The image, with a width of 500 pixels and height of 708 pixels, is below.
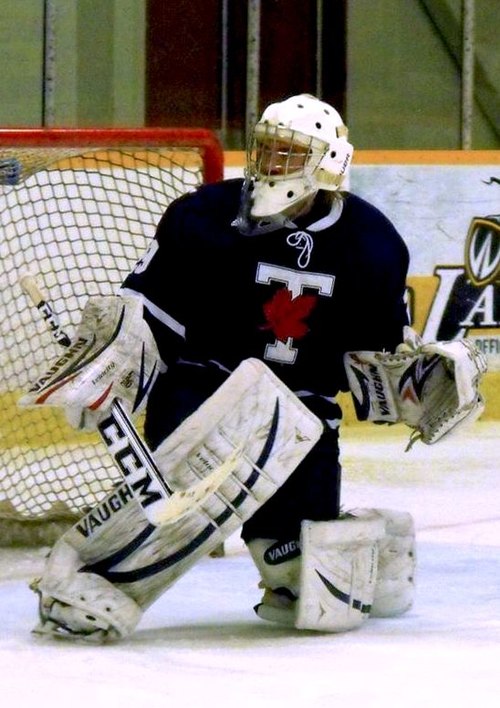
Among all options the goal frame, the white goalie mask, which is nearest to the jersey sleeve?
the white goalie mask

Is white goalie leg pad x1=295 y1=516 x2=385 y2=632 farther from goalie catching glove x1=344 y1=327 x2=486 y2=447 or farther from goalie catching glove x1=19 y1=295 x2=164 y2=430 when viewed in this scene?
goalie catching glove x1=19 y1=295 x2=164 y2=430

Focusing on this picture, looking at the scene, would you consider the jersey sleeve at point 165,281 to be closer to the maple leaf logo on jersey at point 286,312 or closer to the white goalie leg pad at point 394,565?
the maple leaf logo on jersey at point 286,312

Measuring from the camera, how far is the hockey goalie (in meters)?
2.52

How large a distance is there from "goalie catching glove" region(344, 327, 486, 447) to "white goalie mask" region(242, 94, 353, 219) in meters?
0.31

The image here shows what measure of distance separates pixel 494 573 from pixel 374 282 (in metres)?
0.80

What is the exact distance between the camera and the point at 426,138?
20.2 ft

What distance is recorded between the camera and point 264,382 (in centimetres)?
251

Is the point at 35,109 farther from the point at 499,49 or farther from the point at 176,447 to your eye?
the point at 176,447

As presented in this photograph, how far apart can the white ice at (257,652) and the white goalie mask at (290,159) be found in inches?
27.4

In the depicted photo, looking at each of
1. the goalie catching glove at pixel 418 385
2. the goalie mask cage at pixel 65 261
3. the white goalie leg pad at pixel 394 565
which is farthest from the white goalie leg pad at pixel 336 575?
the goalie mask cage at pixel 65 261

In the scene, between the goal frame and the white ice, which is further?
the goal frame

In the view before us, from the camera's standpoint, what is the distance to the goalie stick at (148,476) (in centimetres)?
242

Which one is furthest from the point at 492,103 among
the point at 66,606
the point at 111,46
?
the point at 66,606

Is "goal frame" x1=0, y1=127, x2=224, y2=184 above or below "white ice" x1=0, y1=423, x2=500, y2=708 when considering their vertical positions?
above
